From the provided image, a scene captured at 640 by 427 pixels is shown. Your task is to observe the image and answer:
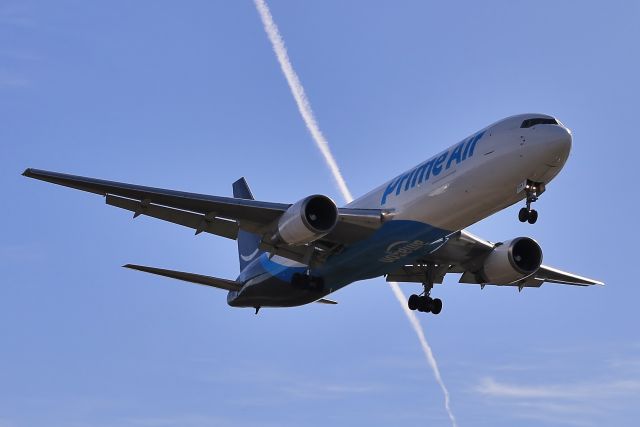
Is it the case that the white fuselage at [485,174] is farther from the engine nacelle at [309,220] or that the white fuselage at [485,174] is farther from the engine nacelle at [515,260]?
the engine nacelle at [515,260]

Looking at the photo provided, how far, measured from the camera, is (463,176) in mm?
30391

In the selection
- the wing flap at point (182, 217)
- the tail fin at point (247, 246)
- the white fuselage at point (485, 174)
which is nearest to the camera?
Answer: the white fuselage at point (485, 174)

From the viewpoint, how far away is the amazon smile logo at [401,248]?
105ft

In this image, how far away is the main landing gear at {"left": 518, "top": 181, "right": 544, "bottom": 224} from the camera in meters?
30.1

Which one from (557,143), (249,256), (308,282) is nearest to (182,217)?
(308,282)

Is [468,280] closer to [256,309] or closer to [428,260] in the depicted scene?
[428,260]

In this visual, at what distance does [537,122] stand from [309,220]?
734 centimetres

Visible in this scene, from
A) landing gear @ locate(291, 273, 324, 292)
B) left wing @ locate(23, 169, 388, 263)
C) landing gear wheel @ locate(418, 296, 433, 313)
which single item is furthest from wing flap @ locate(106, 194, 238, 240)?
landing gear wheel @ locate(418, 296, 433, 313)

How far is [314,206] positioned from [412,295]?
25.8ft

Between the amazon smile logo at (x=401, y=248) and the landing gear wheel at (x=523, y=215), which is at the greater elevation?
the landing gear wheel at (x=523, y=215)

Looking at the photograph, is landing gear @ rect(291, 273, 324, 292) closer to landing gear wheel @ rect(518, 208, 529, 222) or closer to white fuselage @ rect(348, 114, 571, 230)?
white fuselage @ rect(348, 114, 571, 230)

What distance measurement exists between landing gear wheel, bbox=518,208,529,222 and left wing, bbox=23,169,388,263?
13.8 ft

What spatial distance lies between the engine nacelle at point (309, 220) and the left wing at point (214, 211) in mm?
549

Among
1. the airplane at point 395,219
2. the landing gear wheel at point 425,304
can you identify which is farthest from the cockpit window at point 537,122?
the landing gear wheel at point 425,304
